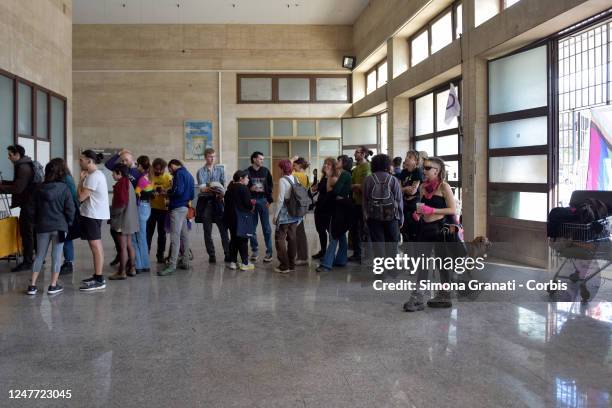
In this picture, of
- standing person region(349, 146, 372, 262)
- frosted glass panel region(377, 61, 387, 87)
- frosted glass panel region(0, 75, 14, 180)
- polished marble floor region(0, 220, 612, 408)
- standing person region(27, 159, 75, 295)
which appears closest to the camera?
polished marble floor region(0, 220, 612, 408)

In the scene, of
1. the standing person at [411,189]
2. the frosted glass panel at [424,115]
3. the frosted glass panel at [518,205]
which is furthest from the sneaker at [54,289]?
the frosted glass panel at [424,115]

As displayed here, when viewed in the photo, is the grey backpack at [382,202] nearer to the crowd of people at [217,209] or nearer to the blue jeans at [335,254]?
the crowd of people at [217,209]

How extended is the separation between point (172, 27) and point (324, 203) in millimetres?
13648

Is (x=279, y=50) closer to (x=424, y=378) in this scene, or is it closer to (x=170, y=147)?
(x=170, y=147)

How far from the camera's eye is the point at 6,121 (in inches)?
361

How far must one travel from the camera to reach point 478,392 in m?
3.18

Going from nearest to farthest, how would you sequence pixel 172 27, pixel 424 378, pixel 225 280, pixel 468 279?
pixel 424 378 < pixel 468 279 < pixel 225 280 < pixel 172 27

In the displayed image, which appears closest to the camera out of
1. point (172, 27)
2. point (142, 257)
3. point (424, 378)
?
point (424, 378)

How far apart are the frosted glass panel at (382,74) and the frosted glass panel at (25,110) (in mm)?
9924

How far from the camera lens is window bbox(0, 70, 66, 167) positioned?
9086 mm

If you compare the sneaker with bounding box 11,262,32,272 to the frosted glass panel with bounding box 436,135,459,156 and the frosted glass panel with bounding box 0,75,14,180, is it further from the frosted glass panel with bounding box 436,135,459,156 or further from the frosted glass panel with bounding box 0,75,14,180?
the frosted glass panel with bounding box 436,135,459,156

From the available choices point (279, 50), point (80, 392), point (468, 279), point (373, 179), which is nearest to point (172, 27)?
point (279, 50)

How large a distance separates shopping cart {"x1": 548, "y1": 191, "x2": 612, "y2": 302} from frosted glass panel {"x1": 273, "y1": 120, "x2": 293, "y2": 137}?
14.4m

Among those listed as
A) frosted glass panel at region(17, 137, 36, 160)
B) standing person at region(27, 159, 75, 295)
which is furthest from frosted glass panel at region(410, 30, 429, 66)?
standing person at region(27, 159, 75, 295)
